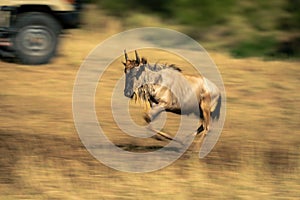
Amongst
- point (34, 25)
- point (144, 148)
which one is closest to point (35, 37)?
point (34, 25)

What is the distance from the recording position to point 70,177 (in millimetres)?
6008

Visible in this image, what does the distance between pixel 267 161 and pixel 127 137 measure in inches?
65.4

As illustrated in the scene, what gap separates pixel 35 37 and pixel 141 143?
15.2 ft

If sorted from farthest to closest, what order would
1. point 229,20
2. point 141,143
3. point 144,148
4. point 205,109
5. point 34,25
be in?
point 229,20, point 34,25, point 141,143, point 144,148, point 205,109

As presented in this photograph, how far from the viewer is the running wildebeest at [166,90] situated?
21.0 ft

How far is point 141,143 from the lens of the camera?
7.32 m

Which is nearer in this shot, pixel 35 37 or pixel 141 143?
pixel 141 143

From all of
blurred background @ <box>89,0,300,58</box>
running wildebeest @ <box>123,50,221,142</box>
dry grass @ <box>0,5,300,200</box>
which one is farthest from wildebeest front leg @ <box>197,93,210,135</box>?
blurred background @ <box>89,0,300,58</box>

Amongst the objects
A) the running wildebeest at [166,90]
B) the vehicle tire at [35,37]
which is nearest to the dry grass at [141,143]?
the vehicle tire at [35,37]

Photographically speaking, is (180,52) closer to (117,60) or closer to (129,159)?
(117,60)

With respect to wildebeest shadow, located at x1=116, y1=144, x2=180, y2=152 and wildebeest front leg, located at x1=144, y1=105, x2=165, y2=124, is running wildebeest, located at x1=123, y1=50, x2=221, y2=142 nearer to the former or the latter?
wildebeest front leg, located at x1=144, y1=105, x2=165, y2=124

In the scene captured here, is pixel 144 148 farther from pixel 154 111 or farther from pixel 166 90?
pixel 166 90

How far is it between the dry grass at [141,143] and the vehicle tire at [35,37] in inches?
9.5

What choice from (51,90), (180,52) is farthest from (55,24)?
(180,52)
